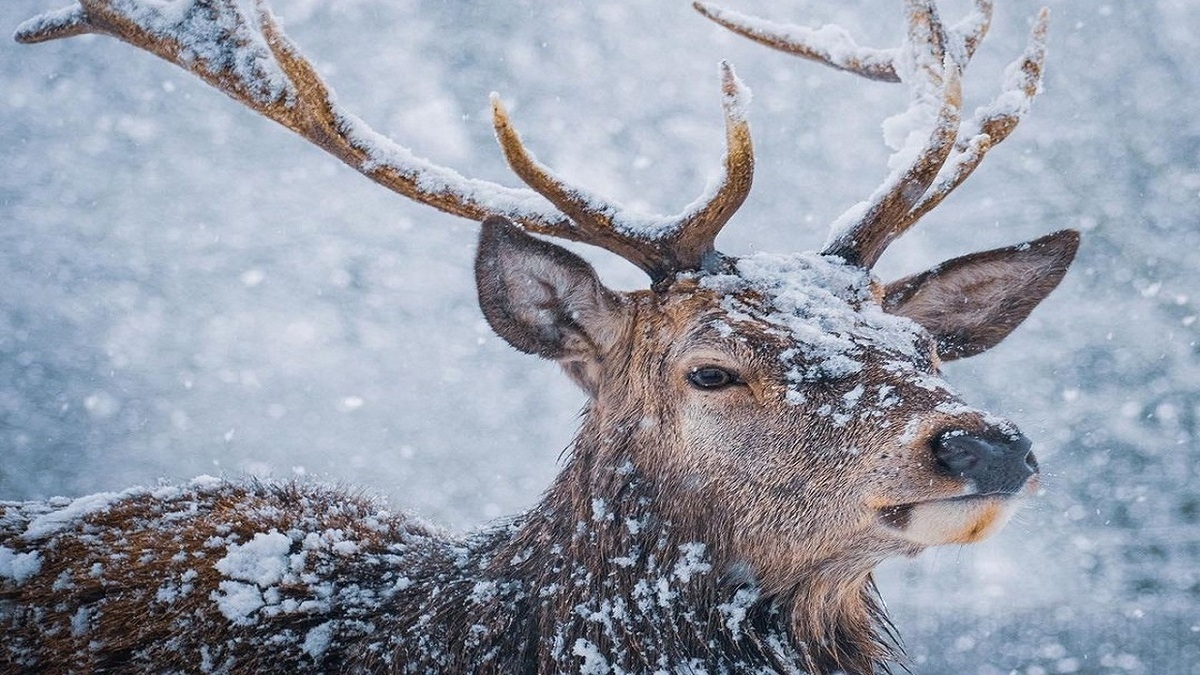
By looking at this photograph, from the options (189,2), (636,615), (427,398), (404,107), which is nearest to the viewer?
(636,615)

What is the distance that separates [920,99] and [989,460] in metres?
2.02

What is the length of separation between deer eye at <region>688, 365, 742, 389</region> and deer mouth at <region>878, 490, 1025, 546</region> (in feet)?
1.82

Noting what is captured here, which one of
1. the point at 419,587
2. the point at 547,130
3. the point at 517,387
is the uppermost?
the point at 547,130

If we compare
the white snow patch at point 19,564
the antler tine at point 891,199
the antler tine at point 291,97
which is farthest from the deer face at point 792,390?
the white snow patch at point 19,564

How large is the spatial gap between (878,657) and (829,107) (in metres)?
13.3

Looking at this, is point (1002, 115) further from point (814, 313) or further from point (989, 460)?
point (989, 460)

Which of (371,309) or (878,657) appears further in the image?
(371,309)

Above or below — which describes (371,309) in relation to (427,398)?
above

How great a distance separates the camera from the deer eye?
2.62 m

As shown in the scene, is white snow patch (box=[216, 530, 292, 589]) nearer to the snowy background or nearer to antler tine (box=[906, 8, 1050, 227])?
antler tine (box=[906, 8, 1050, 227])

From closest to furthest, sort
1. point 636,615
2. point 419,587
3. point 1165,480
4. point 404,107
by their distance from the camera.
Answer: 1. point 636,615
2. point 419,587
3. point 1165,480
4. point 404,107

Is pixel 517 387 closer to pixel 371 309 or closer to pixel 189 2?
pixel 371 309

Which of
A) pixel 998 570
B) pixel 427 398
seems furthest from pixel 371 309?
pixel 998 570

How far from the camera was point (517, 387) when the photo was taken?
47.9 ft
